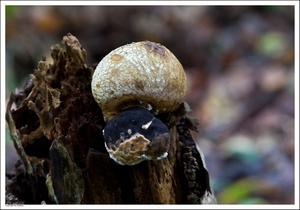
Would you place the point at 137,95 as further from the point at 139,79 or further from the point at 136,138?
the point at 136,138

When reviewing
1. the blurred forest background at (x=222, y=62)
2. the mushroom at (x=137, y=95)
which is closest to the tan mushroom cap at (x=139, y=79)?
the mushroom at (x=137, y=95)

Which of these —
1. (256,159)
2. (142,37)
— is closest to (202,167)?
(256,159)

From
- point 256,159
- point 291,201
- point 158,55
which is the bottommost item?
point 291,201

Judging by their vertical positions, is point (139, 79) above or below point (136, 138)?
above

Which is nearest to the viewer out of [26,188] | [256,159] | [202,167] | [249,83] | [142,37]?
[202,167]

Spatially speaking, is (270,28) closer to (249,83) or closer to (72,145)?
(249,83)

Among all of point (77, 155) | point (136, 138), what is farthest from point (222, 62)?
point (136, 138)

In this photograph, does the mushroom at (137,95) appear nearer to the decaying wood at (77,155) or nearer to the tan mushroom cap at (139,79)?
the tan mushroom cap at (139,79)
